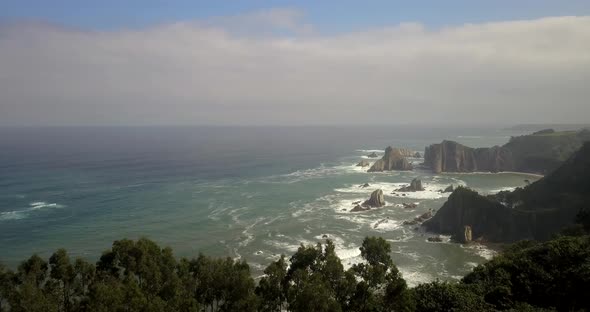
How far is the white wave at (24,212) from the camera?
278 ft

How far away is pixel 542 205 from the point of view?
267 ft

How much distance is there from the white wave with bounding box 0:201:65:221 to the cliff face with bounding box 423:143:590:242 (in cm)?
8902

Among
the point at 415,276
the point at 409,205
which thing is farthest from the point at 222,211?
the point at 415,276

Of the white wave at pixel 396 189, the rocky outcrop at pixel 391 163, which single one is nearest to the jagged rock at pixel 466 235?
the white wave at pixel 396 189

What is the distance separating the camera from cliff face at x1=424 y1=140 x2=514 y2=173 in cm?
16175

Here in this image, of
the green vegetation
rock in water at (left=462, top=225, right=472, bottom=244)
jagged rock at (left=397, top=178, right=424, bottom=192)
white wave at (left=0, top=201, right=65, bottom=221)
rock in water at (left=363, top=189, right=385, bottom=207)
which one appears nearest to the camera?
the green vegetation

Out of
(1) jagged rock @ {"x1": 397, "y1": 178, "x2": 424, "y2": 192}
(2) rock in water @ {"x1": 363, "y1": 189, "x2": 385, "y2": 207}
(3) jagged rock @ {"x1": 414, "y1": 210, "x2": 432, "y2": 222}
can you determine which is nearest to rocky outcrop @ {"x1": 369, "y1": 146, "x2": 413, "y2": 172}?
(1) jagged rock @ {"x1": 397, "y1": 178, "x2": 424, "y2": 192}

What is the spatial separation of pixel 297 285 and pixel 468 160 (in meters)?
151

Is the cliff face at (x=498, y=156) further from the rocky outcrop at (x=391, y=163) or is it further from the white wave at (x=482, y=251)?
the white wave at (x=482, y=251)

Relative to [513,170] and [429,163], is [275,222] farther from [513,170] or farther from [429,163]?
[513,170]

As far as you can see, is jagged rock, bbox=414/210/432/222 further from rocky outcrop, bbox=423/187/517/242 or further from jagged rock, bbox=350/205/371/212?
jagged rock, bbox=350/205/371/212

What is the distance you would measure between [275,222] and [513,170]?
12174cm

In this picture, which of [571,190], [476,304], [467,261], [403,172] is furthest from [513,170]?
[476,304]

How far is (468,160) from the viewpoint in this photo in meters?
164
